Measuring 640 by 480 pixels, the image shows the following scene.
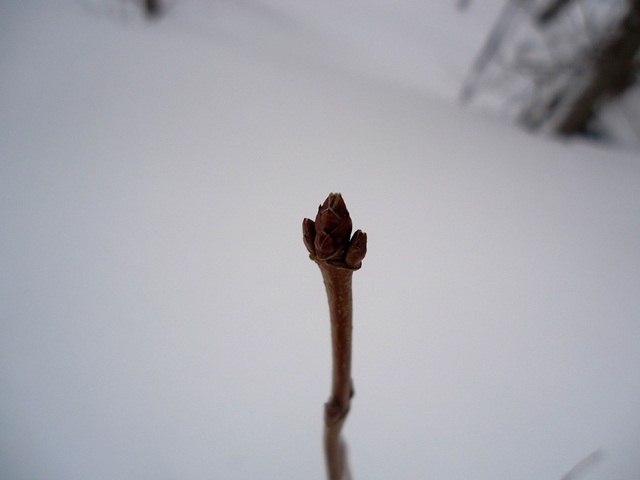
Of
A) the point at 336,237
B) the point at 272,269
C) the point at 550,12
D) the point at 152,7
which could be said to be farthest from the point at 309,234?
the point at 550,12

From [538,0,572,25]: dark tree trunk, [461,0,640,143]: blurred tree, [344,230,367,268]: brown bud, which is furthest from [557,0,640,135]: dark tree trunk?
[344,230,367,268]: brown bud

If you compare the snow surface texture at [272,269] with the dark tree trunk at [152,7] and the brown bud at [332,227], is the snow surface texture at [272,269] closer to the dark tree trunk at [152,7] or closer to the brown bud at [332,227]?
the dark tree trunk at [152,7]

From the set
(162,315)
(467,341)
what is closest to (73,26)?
(162,315)

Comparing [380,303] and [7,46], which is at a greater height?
[7,46]

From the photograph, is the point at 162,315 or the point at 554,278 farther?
the point at 554,278

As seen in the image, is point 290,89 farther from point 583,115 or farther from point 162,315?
point 583,115

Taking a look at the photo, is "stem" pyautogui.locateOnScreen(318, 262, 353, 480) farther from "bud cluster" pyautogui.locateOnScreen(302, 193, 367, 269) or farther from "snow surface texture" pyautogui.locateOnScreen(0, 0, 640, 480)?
"snow surface texture" pyautogui.locateOnScreen(0, 0, 640, 480)

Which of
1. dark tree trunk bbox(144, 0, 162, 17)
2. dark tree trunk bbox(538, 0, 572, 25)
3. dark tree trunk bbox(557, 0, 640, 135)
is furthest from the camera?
dark tree trunk bbox(538, 0, 572, 25)
